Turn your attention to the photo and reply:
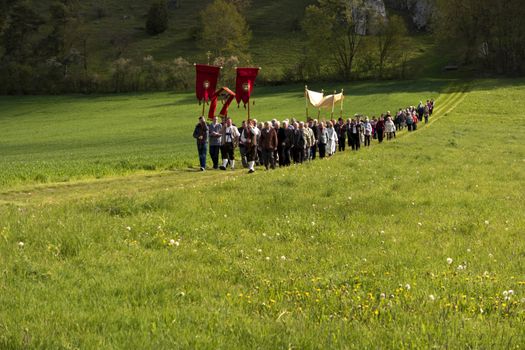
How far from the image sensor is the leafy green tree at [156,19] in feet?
407

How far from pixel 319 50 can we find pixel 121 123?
38.9 metres

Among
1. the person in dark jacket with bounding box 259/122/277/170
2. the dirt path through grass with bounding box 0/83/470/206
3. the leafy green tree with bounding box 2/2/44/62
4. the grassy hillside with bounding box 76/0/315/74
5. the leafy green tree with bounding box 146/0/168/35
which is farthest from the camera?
the leafy green tree with bounding box 146/0/168/35

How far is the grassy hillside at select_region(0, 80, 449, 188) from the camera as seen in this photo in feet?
87.3

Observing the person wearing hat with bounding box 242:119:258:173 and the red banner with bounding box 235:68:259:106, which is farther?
the person wearing hat with bounding box 242:119:258:173

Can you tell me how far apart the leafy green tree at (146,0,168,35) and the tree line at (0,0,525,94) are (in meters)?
26.1

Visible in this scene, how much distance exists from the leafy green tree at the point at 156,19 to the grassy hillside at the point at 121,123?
44.4 m

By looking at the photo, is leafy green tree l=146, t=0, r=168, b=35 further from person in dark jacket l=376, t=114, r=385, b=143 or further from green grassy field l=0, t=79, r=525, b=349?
green grassy field l=0, t=79, r=525, b=349

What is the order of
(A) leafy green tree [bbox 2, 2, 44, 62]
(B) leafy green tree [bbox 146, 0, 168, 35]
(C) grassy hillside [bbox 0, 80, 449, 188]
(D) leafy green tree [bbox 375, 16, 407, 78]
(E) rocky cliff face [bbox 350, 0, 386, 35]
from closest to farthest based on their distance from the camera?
(C) grassy hillside [bbox 0, 80, 449, 188]
(D) leafy green tree [bbox 375, 16, 407, 78]
(E) rocky cliff face [bbox 350, 0, 386, 35]
(A) leafy green tree [bbox 2, 2, 44, 62]
(B) leafy green tree [bbox 146, 0, 168, 35]

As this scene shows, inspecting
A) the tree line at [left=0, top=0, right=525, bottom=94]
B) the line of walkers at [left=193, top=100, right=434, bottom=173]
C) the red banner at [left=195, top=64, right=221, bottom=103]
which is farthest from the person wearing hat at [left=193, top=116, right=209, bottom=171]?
the tree line at [left=0, top=0, right=525, bottom=94]

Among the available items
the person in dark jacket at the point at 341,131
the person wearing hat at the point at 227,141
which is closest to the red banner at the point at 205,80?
the person wearing hat at the point at 227,141

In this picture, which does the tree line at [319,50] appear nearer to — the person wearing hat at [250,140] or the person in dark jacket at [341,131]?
the person in dark jacket at [341,131]

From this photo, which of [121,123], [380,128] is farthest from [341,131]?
[121,123]

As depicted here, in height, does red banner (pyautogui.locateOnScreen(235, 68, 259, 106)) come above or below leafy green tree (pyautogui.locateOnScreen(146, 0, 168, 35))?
below

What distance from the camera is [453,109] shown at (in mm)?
58406
